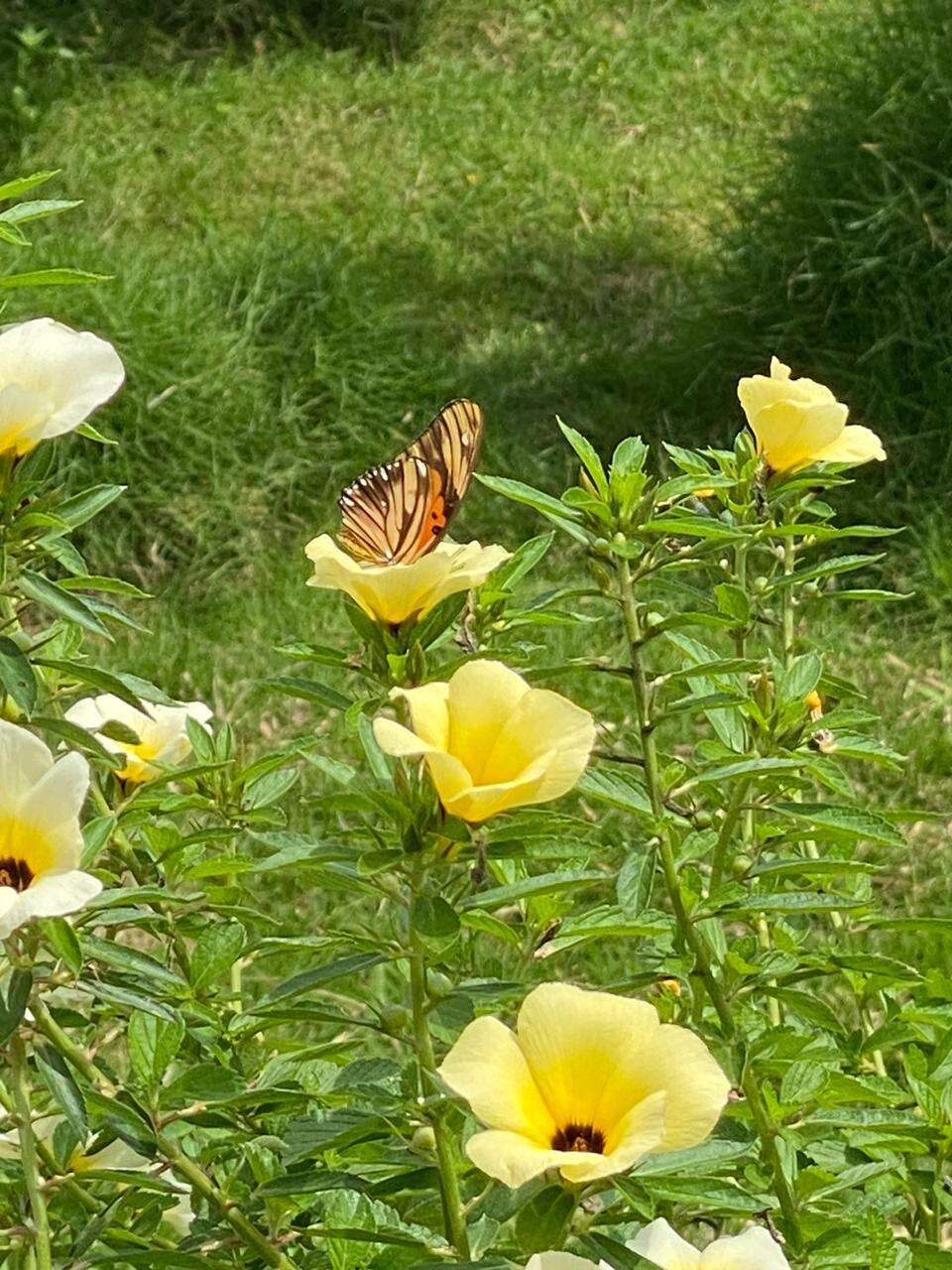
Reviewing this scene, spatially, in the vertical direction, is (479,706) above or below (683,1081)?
above

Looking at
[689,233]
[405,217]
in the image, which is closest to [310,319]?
[405,217]

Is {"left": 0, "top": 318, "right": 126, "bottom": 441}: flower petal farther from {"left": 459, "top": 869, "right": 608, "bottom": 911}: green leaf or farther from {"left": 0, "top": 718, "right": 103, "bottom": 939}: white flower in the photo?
{"left": 459, "top": 869, "right": 608, "bottom": 911}: green leaf

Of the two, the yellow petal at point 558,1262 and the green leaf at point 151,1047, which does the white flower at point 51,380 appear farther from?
the yellow petal at point 558,1262

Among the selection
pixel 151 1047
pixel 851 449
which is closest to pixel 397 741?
pixel 151 1047

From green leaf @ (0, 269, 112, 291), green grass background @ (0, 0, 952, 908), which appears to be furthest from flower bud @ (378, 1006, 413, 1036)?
green grass background @ (0, 0, 952, 908)

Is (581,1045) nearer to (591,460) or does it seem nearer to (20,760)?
(20,760)
